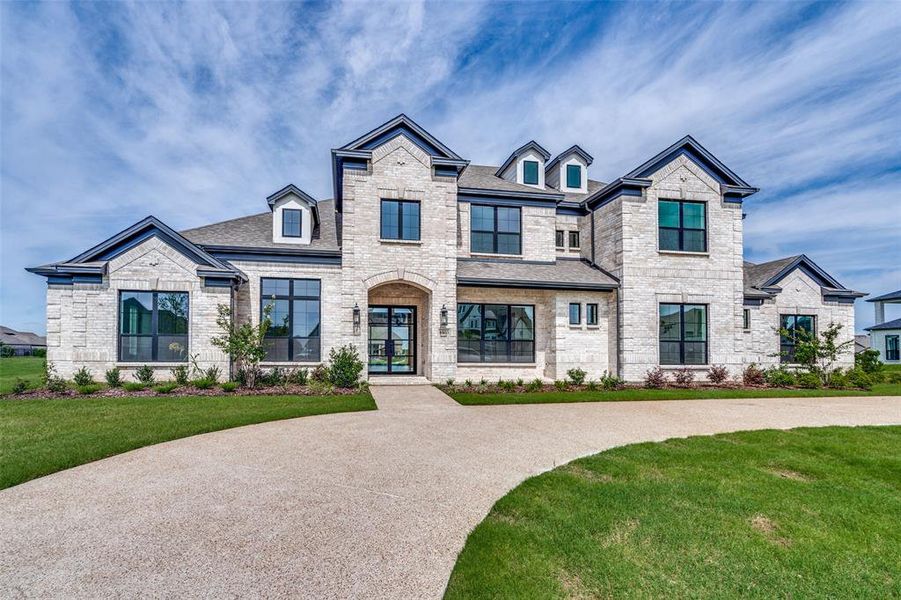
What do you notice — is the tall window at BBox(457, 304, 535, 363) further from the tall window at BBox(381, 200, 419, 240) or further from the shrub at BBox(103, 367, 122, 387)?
the shrub at BBox(103, 367, 122, 387)

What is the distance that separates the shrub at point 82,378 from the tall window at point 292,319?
5.28m

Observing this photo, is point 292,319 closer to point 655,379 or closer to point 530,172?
point 530,172

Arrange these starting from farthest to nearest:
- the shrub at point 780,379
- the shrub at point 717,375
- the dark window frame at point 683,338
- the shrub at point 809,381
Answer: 1. the dark window frame at point 683,338
2. the shrub at point 717,375
3. the shrub at point 780,379
4. the shrub at point 809,381

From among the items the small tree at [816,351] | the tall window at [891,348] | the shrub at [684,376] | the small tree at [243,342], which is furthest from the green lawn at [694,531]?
the tall window at [891,348]

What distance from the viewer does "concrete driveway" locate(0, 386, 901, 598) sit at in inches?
141

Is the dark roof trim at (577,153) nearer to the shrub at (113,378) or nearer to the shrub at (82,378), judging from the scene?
the shrub at (113,378)

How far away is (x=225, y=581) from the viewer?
11.6 feet

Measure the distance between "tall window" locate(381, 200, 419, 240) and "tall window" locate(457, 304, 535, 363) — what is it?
3.52 m

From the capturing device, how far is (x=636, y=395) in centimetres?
1425

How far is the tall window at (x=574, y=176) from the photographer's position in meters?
21.8

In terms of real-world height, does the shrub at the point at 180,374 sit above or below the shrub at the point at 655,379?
above

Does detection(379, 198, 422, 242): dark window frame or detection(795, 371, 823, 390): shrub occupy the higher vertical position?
detection(379, 198, 422, 242): dark window frame

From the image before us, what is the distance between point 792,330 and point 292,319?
2139 cm

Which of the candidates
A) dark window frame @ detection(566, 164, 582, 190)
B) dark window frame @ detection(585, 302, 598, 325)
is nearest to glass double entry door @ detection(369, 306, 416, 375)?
dark window frame @ detection(585, 302, 598, 325)
